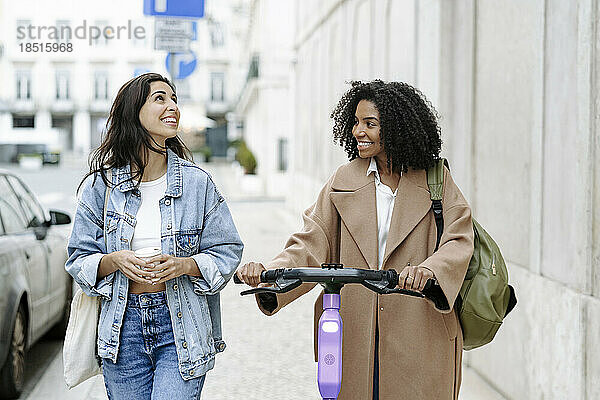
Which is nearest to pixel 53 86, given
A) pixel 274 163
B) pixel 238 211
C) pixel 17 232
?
pixel 274 163

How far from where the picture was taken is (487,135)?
6926 millimetres

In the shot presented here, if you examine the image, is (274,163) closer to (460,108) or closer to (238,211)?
(238,211)

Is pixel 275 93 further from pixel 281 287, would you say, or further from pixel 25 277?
pixel 281 287

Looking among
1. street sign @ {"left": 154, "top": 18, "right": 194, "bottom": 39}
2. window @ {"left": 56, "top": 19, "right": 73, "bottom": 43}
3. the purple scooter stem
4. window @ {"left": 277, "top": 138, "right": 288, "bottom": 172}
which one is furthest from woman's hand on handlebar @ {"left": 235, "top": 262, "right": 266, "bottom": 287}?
window @ {"left": 277, "top": 138, "right": 288, "bottom": 172}

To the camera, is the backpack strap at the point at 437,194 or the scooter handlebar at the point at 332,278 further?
the backpack strap at the point at 437,194

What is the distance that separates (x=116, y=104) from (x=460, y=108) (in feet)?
14.4

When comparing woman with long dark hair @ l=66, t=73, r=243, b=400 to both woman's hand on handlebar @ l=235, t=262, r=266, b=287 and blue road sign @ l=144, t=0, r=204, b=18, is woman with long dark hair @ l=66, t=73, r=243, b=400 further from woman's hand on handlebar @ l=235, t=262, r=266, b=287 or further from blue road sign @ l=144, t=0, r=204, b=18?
blue road sign @ l=144, t=0, r=204, b=18

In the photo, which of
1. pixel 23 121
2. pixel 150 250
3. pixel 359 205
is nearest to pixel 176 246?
pixel 150 250

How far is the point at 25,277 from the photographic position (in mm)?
6605

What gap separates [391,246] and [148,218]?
93 centimetres

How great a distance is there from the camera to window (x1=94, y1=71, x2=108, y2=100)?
72.2 m

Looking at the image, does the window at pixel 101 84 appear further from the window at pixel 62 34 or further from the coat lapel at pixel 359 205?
the coat lapel at pixel 359 205

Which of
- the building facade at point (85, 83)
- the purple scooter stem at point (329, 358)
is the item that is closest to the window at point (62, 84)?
the building facade at point (85, 83)

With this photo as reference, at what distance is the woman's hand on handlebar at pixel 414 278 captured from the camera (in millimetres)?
3148
